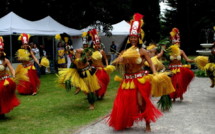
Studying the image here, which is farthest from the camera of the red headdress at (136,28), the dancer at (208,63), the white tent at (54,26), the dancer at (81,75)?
the white tent at (54,26)

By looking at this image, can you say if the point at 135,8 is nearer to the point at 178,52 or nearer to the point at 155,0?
the point at 155,0

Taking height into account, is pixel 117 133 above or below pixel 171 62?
below

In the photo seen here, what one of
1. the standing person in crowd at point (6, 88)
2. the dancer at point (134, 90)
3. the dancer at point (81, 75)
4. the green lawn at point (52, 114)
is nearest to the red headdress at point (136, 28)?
the dancer at point (134, 90)

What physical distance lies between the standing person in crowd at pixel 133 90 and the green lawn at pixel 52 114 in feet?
3.21

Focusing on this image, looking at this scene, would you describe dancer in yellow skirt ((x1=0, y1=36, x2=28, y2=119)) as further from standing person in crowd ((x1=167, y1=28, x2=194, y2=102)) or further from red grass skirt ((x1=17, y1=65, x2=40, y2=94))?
standing person in crowd ((x1=167, y1=28, x2=194, y2=102))

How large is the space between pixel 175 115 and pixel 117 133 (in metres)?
1.91

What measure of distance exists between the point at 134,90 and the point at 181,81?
11.2ft

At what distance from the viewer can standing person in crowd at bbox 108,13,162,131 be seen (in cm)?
562

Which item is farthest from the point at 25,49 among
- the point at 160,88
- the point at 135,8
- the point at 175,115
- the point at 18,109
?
the point at 135,8

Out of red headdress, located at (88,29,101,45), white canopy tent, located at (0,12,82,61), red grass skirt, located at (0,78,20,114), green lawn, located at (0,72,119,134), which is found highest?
white canopy tent, located at (0,12,82,61)

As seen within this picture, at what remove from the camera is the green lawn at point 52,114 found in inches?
250

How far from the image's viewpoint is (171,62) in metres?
9.16

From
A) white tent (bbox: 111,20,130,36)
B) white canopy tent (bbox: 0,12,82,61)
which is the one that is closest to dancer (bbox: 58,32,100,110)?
white canopy tent (bbox: 0,12,82,61)

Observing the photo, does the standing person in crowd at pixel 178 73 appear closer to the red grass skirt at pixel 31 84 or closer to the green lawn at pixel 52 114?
the green lawn at pixel 52 114
